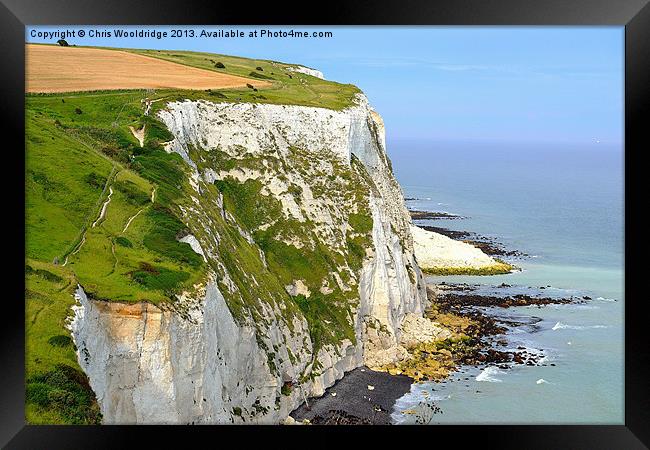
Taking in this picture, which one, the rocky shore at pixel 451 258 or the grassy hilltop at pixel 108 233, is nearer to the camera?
the grassy hilltop at pixel 108 233

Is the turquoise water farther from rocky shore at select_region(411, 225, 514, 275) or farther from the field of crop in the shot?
the field of crop

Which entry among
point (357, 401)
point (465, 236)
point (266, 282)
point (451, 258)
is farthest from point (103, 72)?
point (465, 236)

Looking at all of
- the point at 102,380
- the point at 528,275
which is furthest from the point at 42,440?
the point at 528,275
